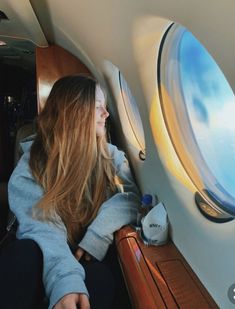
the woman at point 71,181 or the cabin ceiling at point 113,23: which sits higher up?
the cabin ceiling at point 113,23

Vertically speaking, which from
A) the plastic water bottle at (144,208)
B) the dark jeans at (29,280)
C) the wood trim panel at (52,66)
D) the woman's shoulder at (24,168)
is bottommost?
the dark jeans at (29,280)

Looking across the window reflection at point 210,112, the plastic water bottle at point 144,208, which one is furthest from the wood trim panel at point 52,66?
the window reflection at point 210,112

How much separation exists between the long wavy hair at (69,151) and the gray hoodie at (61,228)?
6 centimetres

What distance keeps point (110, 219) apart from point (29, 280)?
495mm

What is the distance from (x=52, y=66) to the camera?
248 cm

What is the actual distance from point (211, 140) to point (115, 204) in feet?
1.92

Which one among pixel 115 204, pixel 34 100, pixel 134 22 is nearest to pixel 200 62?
pixel 134 22

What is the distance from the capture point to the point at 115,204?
1.51m

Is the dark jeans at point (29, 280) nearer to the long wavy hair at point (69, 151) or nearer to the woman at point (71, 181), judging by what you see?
the woman at point (71, 181)

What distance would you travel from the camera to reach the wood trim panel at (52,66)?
244 cm

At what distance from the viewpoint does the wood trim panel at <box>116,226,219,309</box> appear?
39.2 inches

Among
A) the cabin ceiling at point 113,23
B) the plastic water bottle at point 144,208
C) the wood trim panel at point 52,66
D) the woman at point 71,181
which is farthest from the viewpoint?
the wood trim panel at point 52,66

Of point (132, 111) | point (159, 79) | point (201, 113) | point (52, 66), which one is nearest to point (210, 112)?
point (201, 113)

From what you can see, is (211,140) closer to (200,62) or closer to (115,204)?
(200,62)
